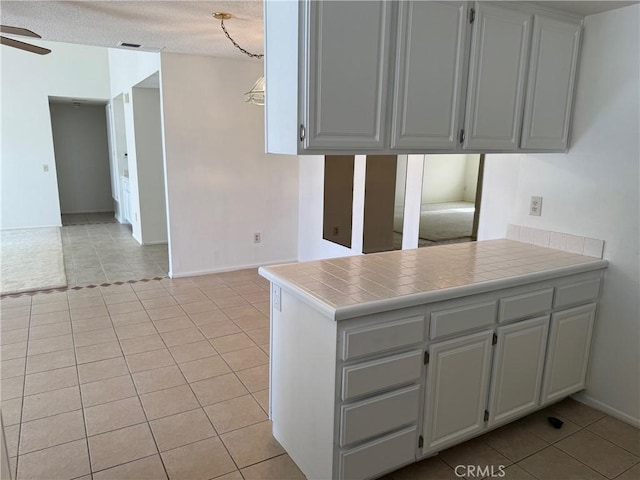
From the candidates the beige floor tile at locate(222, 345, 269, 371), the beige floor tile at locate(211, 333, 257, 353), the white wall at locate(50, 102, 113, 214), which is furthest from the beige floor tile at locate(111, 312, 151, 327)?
the white wall at locate(50, 102, 113, 214)

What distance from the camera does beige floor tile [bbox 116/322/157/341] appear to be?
359 cm

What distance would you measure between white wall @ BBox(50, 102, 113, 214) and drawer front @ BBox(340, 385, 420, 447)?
910 cm

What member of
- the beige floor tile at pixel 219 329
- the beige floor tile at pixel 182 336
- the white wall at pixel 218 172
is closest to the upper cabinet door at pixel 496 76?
the beige floor tile at pixel 219 329

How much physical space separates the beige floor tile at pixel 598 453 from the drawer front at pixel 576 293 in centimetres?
71

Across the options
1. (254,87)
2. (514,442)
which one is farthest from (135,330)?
(514,442)

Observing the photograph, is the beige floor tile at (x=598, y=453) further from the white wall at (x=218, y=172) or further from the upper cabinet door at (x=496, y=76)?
the white wall at (x=218, y=172)

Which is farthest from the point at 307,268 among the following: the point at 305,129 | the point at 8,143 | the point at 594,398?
the point at 8,143

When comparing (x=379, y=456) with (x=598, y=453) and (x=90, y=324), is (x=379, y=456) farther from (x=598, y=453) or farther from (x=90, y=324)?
(x=90, y=324)

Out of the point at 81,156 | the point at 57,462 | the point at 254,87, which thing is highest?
the point at 254,87

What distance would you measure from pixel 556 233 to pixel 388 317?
1558 millimetres

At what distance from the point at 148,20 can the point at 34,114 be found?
541 cm

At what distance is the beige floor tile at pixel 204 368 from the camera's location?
299cm

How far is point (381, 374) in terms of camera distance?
183 centimetres

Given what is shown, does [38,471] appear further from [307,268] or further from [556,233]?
[556,233]
